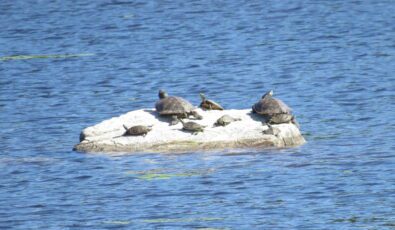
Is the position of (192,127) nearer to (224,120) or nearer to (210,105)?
(224,120)

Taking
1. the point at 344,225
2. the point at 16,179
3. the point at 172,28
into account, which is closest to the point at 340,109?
the point at 16,179

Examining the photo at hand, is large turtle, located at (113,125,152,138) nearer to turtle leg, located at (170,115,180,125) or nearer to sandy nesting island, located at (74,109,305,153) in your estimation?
sandy nesting island, located at (74,109,305,153)

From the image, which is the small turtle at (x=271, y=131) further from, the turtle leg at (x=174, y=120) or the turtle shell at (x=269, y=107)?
the turtle leg at (x=174, y=120)

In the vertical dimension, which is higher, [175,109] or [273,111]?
[175,109]

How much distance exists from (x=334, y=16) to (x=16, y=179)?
24.5 meters

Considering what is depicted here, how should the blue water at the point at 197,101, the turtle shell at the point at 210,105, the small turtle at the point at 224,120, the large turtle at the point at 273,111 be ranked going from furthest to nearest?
the turtle shell at the point at 210,105
the large turtle at the point at 273,111
the small turtle at the point at 224,120
the blue water at the point at 197,101

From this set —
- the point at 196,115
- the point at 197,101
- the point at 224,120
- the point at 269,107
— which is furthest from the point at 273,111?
the point at 197,101

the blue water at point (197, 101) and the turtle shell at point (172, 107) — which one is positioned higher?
Result: the turtle shell at point (172, 107)

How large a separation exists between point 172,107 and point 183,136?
2.74 feet

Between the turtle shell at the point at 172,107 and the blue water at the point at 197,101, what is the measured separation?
1.03 m

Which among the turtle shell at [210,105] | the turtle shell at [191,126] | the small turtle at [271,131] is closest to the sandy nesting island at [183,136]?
the small turtle at [271,131]

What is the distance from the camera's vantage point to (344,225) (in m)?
20.5

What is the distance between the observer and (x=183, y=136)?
1029 inches

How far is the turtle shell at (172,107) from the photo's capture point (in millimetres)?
26609
